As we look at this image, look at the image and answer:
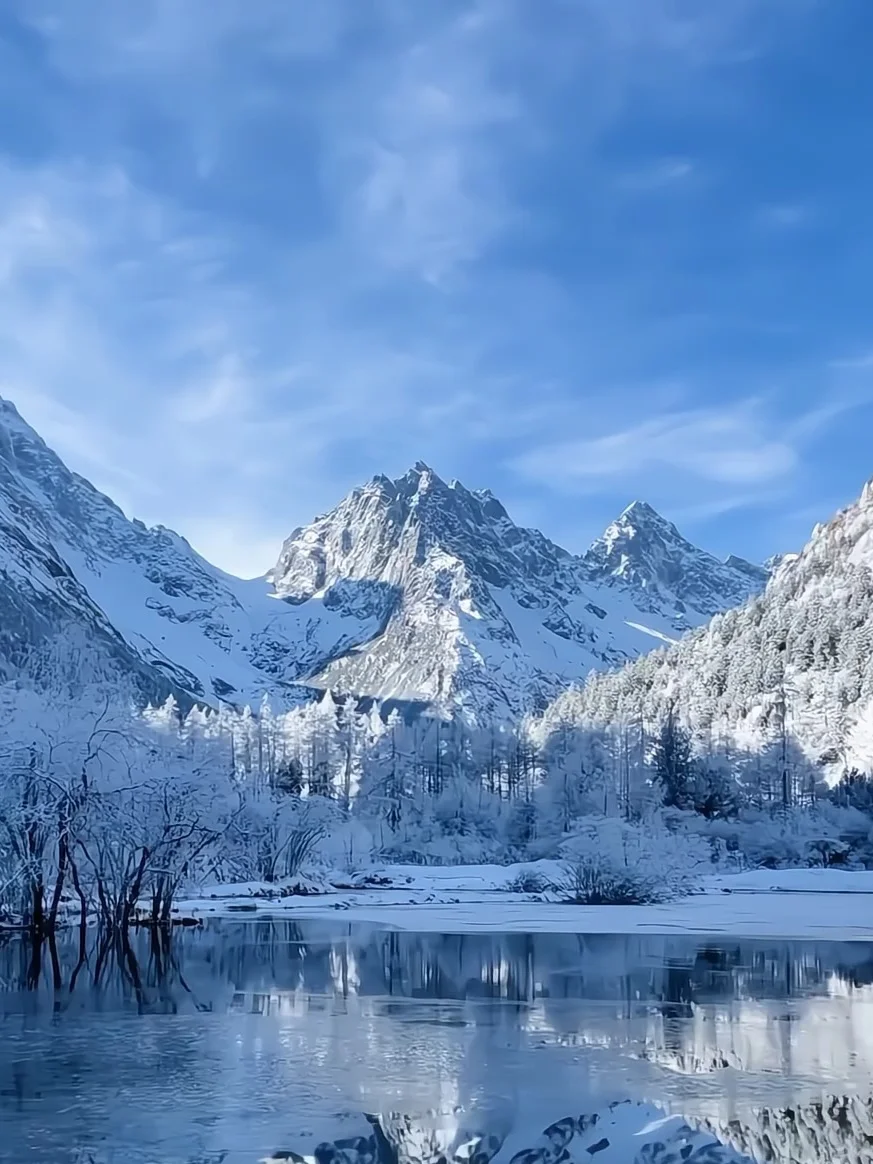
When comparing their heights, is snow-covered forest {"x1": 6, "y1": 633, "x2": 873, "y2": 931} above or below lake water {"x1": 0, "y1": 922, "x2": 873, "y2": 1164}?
above

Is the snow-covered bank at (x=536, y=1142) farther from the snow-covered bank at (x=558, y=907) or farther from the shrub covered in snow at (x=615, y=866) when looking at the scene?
the shrub covered in snow at (x=615, y=866)

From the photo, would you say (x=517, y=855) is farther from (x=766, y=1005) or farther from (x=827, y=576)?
(x=827, y=576)

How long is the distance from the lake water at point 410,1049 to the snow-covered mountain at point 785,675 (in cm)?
9801

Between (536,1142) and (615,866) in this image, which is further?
(615,866)

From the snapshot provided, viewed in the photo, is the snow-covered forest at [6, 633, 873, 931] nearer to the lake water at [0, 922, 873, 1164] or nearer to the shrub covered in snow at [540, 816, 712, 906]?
the shrub covered in snow at [540, 816, 712, 906]

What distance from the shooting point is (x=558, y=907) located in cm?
5947

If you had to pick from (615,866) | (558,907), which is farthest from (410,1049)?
(615,866)

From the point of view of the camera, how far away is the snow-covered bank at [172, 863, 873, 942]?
44.8 meters

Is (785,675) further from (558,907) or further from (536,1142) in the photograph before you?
(536,1142)

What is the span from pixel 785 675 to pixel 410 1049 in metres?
139

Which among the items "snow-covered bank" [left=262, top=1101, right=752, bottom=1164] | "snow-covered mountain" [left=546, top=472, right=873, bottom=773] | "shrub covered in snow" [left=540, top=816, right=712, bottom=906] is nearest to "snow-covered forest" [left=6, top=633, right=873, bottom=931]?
"shrub covered in snow" [left=540, top=816, right=712, bottom=906]

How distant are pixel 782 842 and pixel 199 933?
209 ft

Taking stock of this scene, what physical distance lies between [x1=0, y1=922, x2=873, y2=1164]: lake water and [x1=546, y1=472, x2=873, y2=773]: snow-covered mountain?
98010 mm

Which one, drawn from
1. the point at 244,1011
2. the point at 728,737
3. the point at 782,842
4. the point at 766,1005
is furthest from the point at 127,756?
the point at 728,737
